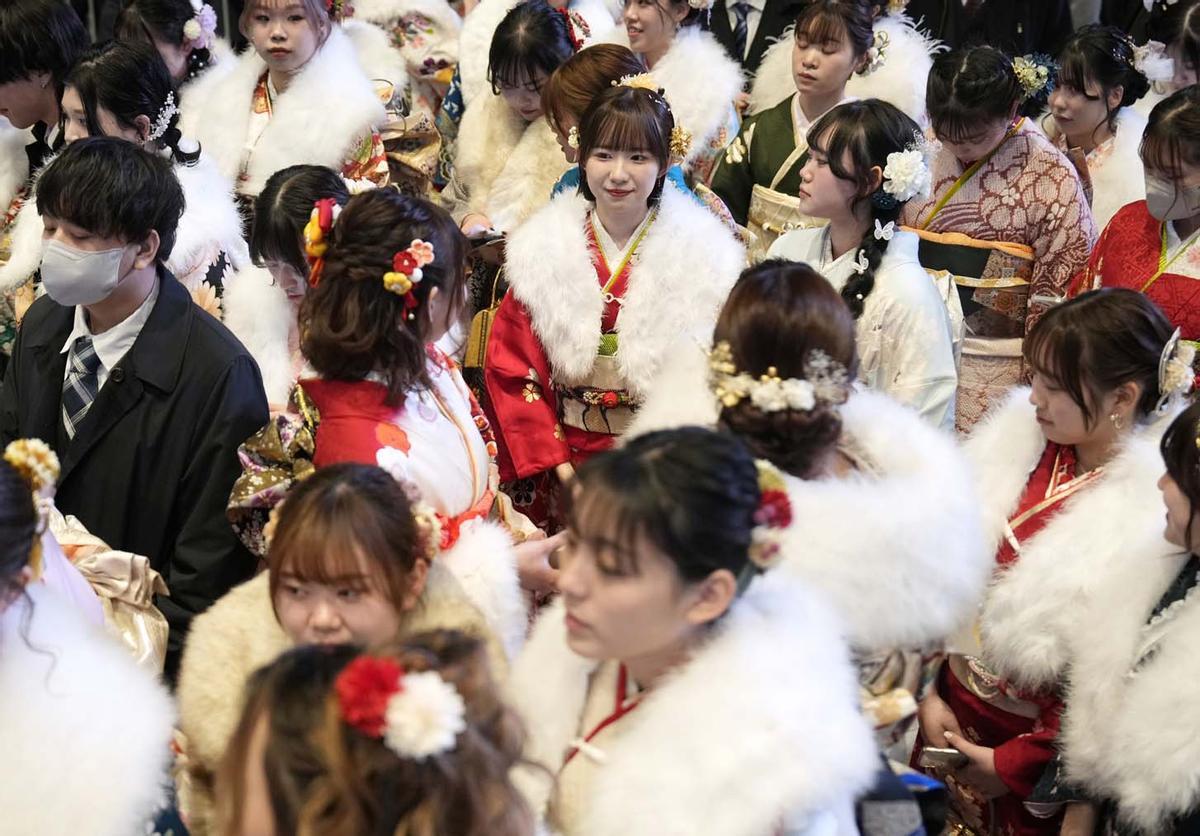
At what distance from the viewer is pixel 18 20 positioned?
393 cm

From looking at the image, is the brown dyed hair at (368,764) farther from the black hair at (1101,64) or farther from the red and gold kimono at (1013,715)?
the black hair at (1101,64)

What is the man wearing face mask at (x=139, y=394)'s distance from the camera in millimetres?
2699

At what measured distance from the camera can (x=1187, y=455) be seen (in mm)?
2258

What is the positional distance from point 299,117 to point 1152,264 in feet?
8.88

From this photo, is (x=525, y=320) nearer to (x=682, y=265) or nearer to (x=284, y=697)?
(x=682, y=265)

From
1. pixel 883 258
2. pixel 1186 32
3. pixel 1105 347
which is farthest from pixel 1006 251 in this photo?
Answer: pixel 1186 32

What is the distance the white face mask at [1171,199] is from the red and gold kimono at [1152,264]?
0.07 m

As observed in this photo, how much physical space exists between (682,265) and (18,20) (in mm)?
2189

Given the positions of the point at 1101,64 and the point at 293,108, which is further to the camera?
the point at 1101,64

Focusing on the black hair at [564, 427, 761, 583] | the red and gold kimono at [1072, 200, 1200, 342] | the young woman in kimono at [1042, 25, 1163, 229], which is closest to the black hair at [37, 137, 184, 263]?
the black hair at [564, 427, 761, 583]

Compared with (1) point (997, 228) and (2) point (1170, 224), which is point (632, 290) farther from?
(2) point (1170, 224)

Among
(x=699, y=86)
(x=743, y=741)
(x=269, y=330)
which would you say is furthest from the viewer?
(x=699, y=86)

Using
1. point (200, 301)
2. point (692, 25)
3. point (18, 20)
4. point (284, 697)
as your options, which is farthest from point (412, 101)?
point (284, 697)

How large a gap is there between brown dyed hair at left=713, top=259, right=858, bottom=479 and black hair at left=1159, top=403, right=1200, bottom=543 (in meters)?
0.57
